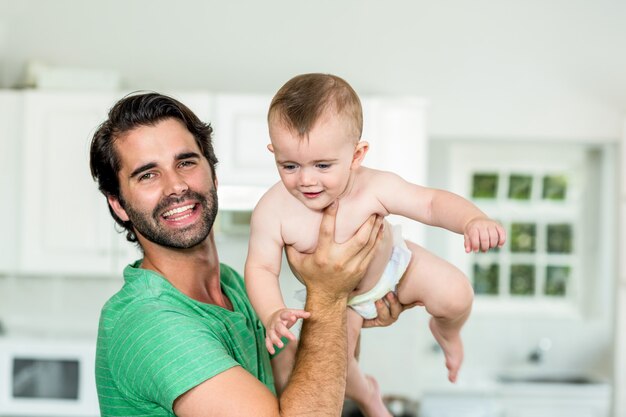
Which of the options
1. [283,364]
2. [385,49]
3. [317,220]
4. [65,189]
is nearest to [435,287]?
[317,220]

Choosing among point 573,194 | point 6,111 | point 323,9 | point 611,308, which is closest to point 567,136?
point 573,194

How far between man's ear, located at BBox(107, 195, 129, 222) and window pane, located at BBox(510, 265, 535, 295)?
358 centimetres

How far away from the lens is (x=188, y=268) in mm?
1882

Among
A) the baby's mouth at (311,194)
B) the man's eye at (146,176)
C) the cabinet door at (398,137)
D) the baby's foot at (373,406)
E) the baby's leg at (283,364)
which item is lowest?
the baby's foot at (373,406)

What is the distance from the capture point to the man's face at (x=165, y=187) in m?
1.79

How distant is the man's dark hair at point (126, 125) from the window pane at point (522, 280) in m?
3.51

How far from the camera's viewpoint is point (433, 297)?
1.86 metres

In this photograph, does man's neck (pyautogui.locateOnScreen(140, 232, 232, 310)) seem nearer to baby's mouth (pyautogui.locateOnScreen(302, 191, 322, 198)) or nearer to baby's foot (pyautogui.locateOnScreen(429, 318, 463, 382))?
baby's mouth (pyautogui.locateOnScreen(302, 191, 322, 198))

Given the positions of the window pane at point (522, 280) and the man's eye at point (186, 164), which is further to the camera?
the window pane at point (522, 280)

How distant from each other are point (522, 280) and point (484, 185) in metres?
0.61

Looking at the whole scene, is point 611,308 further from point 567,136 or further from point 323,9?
point 323,9

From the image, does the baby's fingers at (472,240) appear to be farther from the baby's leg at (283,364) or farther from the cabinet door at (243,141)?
the cabinet door at (243,141)

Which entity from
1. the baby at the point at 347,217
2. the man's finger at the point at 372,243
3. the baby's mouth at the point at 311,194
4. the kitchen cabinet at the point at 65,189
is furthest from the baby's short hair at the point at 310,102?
the kitchen cabinet at the point at 65,189

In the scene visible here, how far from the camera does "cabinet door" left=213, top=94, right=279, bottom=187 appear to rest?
13.0 ft
